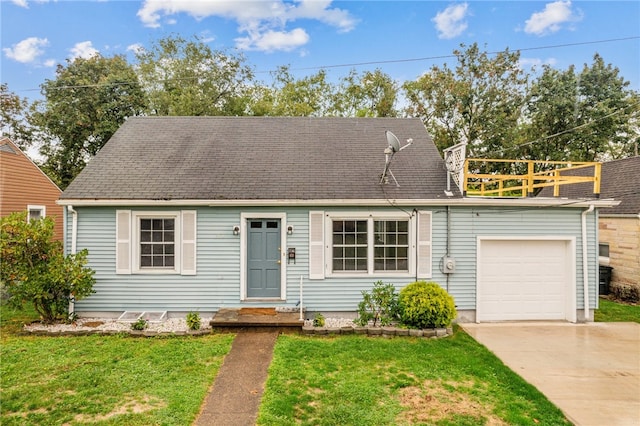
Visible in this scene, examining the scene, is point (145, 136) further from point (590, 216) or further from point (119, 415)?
point (590, 216)

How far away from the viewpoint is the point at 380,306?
718cm

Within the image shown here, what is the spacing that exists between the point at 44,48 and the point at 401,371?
16431mm

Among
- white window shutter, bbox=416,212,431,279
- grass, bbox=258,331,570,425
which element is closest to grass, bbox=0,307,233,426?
grass, bbox=258,331,570,425

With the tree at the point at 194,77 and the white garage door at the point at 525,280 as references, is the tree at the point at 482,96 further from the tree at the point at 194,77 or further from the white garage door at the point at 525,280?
the white garage door at the point at 525,280

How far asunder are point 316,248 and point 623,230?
32.9ft

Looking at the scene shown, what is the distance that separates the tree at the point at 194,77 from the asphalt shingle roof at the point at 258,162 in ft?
39.6

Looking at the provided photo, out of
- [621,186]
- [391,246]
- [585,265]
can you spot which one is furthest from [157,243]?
[621,186]

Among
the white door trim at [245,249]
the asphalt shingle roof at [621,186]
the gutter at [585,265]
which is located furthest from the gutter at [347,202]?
the asphalt shingle roof at [621,186]

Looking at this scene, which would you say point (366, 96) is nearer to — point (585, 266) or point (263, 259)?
point (585, 266)

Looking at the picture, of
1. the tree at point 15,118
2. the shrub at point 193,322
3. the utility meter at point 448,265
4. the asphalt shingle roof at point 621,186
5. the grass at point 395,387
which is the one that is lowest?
the grass at point 395,387

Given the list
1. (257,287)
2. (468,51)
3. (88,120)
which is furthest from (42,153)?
(468,51)

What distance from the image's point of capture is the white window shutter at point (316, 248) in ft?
25.0

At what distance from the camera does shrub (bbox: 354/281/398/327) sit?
706 centimetres

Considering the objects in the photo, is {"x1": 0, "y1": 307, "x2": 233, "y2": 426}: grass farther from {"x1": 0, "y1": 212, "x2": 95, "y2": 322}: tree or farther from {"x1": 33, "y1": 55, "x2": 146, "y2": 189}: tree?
{"x1": 33, "y1": 55, "x2": 146, "y2": 189}: tree
